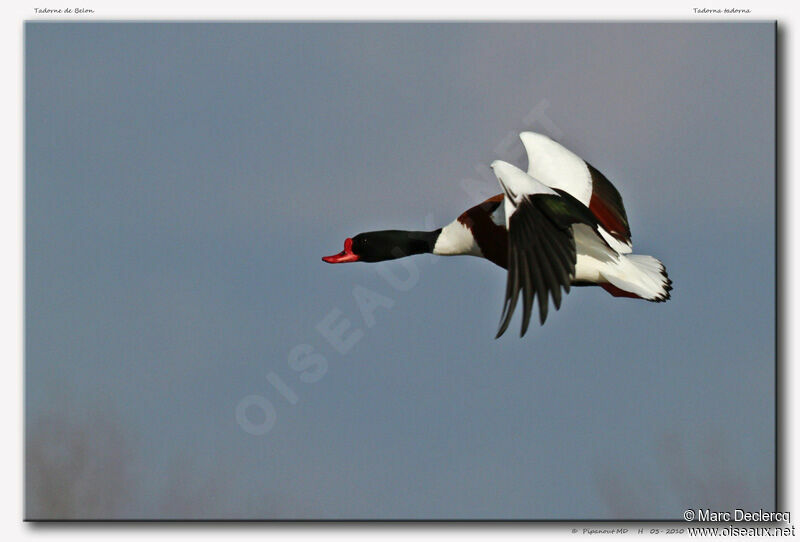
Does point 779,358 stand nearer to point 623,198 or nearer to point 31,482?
point 623,198

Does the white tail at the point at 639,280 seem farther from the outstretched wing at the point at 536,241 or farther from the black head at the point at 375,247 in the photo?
the black head at the point at 375,247

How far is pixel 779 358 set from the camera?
24.0ft

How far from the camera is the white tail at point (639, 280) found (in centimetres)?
718

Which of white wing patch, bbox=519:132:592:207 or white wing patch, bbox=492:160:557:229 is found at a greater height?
white wing patch, bbox=519:132:592:207

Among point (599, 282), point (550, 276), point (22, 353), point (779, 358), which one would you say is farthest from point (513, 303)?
point (22, 353)

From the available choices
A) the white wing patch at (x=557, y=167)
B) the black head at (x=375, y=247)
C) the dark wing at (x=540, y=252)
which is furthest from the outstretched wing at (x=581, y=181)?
the dark wing at (x=540, y=252)

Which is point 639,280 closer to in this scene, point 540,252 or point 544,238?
point 544,238

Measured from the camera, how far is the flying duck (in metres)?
5.71

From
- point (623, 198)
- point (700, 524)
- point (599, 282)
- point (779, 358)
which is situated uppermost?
point (623, 198)

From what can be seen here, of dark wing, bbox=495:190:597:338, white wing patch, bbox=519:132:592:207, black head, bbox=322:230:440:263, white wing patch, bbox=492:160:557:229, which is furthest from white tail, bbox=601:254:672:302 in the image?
black head, bbox=322:230:440:263

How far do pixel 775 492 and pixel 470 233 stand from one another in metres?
2.34

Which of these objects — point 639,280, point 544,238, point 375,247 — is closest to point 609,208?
point 639,280

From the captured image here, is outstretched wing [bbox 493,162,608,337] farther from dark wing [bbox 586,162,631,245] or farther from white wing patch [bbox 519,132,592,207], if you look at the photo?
white wing patch [bbox 519,132,592,207]
